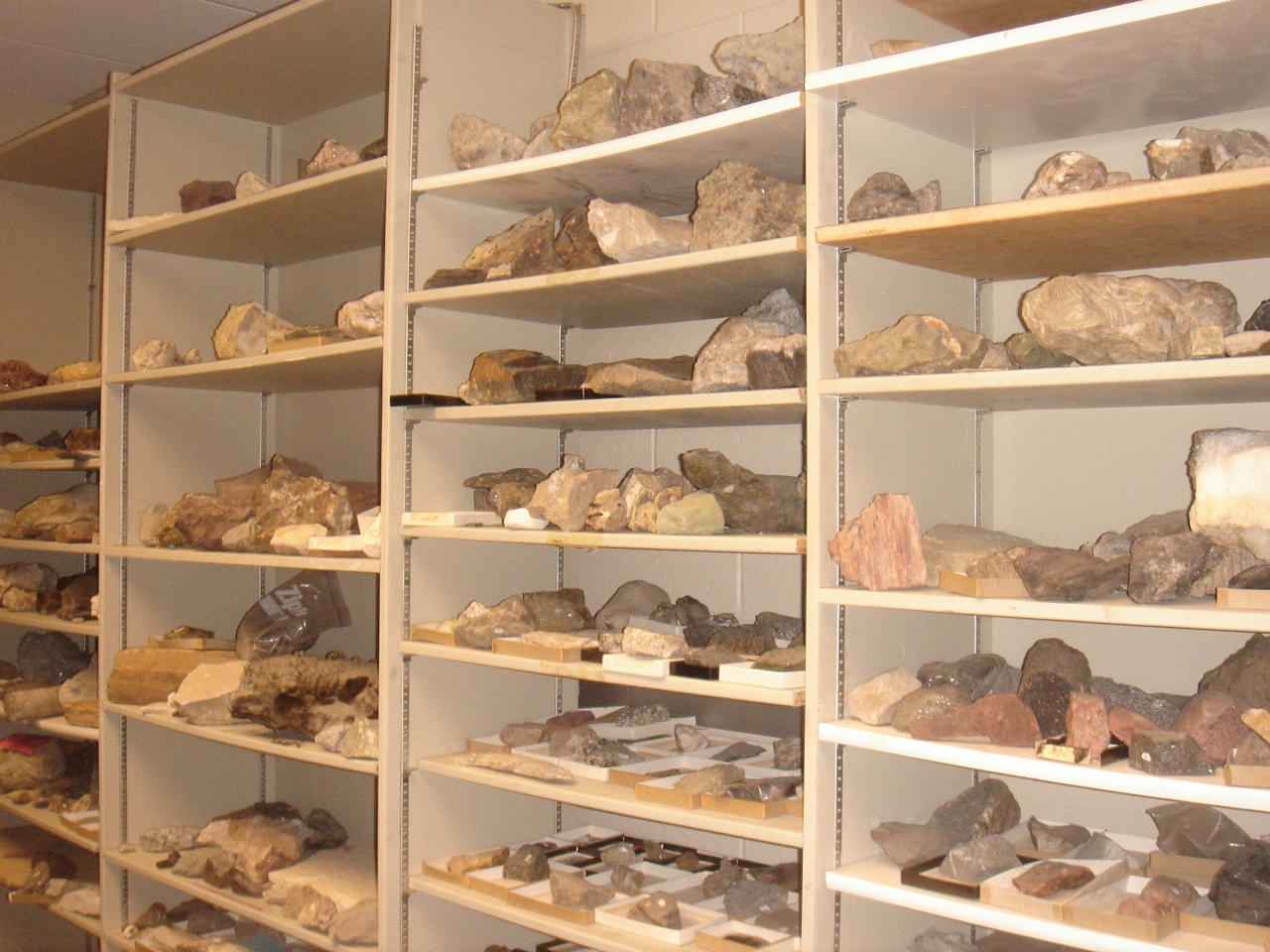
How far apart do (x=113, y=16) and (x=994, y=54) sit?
2942 millimetres

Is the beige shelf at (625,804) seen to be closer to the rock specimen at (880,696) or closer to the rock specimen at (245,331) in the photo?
the rock specimen at (880,696)

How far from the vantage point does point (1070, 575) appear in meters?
1.59

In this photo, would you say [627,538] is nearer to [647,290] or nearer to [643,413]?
[643,413]

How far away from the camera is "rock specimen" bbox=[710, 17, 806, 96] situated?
6.71 feet

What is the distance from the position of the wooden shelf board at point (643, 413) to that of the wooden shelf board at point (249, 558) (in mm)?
366

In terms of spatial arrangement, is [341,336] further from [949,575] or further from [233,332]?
[949,575]

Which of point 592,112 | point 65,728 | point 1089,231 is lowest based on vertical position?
point 65,728

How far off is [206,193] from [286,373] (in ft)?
1.84

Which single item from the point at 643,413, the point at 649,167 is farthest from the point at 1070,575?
the point at 649,167

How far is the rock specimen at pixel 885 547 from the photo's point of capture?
1.74 meters

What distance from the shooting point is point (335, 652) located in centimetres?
300

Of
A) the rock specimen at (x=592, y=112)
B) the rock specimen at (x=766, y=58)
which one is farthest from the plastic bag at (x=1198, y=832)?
the rock specimen at (x=592, y=112)

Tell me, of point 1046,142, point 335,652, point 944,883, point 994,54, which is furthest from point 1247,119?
point 335,652

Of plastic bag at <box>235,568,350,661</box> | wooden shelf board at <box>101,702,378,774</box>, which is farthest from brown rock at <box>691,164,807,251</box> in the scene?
plastic bag at <box>235,568,350,661</box>
